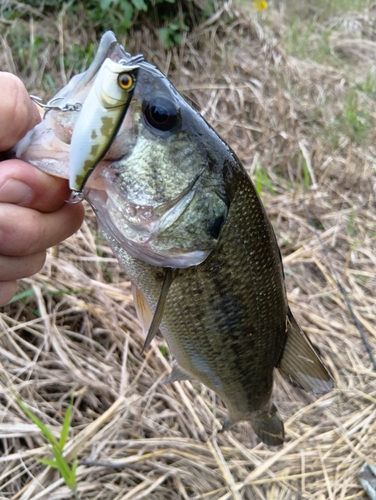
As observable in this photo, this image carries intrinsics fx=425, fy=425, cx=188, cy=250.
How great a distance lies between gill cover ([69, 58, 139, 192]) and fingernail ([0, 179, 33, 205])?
0.56 ft

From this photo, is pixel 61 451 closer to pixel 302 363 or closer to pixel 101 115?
pixel 302 363

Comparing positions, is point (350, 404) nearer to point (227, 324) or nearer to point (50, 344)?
point (227, 324)

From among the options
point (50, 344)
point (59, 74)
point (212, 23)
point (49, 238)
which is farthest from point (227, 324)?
point (212, 23)

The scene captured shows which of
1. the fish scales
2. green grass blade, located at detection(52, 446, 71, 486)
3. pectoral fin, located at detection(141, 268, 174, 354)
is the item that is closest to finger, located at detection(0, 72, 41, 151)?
the fish scales

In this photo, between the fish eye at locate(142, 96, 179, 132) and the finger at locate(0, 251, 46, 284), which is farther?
the finger at locate(0, 251, 46, 284)

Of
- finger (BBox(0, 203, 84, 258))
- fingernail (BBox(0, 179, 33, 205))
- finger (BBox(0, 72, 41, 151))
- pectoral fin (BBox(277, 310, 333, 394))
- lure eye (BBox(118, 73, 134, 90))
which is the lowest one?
pectoral fin (BBox(277, 310, 333, 394))

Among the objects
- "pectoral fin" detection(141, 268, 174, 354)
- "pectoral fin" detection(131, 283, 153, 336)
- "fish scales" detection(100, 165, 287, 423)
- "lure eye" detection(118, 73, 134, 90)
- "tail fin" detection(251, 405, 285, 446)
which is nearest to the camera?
"lure eye" detection(118, 73, 134, 90)

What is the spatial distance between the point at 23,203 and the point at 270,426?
1289 mm

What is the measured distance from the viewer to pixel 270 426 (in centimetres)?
171

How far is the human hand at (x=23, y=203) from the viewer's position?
980 mm

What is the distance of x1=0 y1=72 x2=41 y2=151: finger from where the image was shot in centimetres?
98

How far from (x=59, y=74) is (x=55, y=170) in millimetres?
2921

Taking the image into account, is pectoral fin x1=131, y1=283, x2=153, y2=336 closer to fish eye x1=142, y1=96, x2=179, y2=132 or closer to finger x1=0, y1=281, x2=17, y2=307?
finger x1=0, y1=281, x2=17, y2=307

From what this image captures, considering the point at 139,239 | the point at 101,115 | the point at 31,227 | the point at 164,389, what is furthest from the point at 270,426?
the point at 101,115
